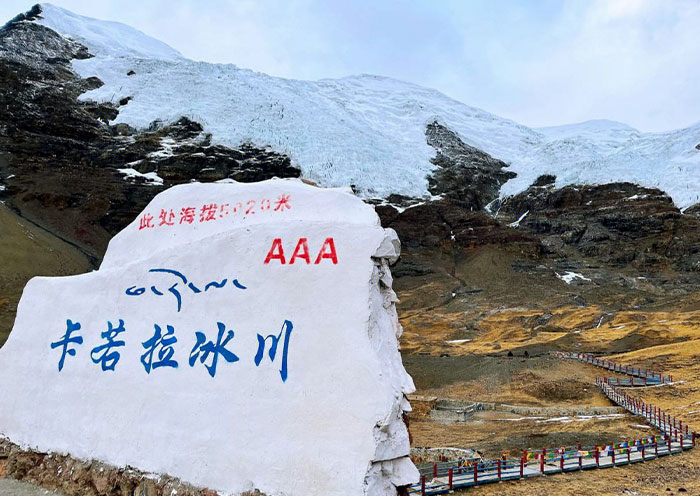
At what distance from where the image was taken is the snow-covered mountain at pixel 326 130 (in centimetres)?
8362

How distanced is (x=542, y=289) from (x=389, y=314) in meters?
55.5

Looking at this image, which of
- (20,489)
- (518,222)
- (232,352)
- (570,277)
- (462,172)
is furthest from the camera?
(462,172)

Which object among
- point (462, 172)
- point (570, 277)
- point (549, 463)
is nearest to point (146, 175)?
point (570, 277)

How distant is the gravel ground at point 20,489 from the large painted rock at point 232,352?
485mm

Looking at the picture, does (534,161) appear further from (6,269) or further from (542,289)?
(6,269)

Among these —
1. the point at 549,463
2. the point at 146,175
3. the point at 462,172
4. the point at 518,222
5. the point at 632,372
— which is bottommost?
the point at 549,463

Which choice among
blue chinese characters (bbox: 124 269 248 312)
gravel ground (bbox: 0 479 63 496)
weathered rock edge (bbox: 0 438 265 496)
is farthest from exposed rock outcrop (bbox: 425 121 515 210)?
gravel ground (bbox: 0 479 63 496)

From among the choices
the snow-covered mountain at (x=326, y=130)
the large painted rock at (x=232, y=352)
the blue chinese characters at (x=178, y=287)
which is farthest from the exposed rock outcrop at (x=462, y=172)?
the blue chinese characters at (x=178, y=287)

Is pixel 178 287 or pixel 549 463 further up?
pixel 178 287

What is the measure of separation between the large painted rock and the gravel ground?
0.48 metres

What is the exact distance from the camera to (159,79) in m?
91.2

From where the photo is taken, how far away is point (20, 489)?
22.1ft

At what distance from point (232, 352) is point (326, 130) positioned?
291 ft

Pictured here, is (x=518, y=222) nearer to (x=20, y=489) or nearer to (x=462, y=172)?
(x=462, y=172)
